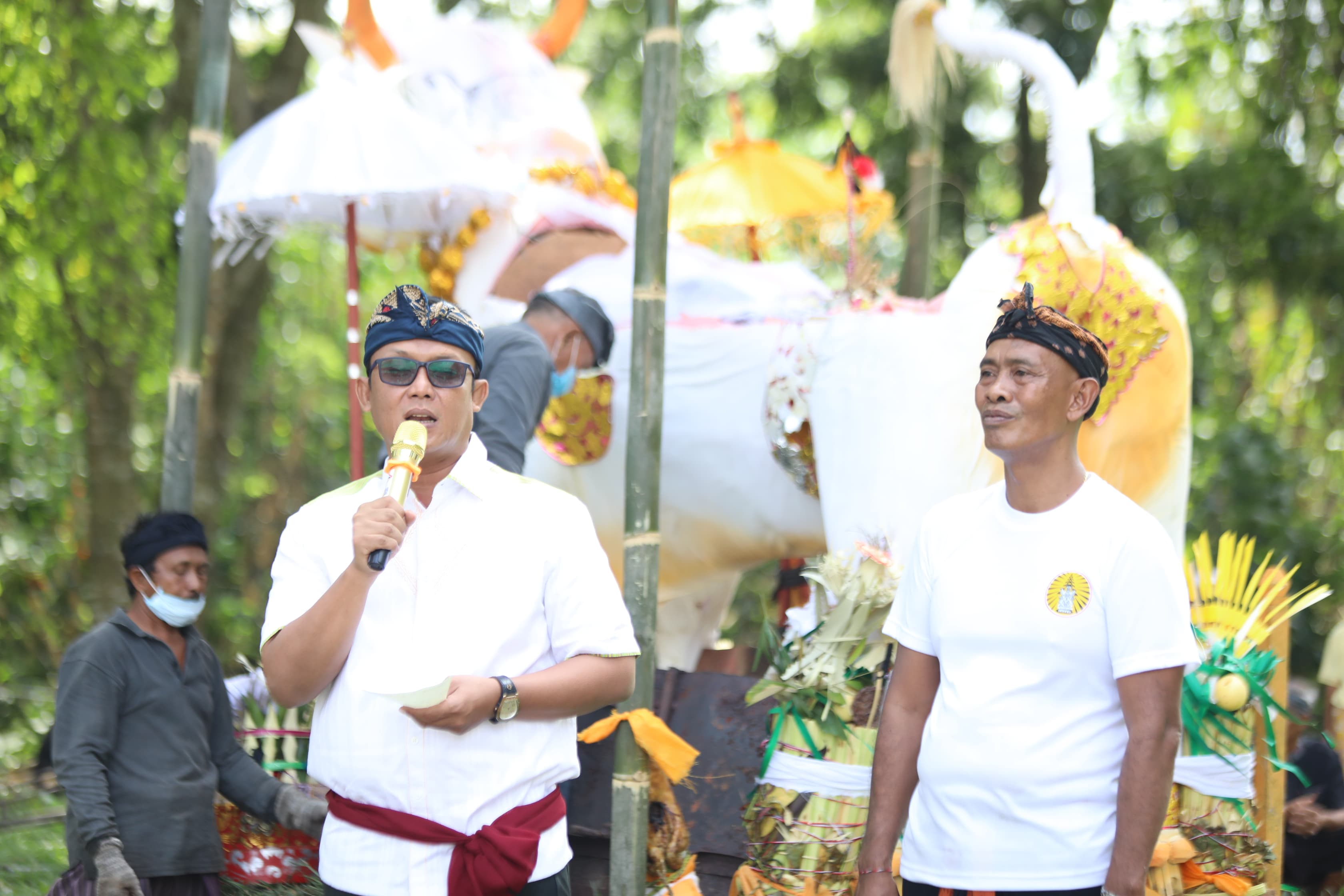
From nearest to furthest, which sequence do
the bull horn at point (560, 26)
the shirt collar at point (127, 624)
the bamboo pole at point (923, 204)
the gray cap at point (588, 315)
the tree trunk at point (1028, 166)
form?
the shirt collar at point (127, 624) < the gray cap at point (588, 315) < the bamboo pole at point (923, 204) < the bull horn at point (560, 26) < the tree trunk at point (1028, 166)

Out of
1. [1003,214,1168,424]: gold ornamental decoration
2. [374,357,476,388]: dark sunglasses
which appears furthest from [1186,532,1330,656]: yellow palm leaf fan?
[374,357,476,388]: dark sunglasses

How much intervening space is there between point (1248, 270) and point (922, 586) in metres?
6.20

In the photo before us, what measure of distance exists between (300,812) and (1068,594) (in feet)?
5.98

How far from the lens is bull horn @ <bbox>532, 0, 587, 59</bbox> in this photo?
4961 mm

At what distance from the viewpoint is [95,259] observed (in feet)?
19.5

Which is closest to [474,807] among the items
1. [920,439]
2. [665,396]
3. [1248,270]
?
[920,439]

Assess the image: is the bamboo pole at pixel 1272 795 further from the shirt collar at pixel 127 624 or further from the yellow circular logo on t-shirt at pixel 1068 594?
the shirt collar at pixel 127 624

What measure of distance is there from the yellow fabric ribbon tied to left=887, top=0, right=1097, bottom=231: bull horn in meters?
1.68

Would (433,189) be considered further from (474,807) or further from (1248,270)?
(1248,270)

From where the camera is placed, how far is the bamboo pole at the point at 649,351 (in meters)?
2.99

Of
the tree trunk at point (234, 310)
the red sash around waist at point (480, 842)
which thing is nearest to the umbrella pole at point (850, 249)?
the red sash around waist at point (480, 842)

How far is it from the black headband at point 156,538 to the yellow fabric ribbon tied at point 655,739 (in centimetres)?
100

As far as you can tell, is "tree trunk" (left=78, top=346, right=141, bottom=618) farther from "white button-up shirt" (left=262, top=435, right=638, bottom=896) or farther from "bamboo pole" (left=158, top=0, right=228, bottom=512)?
"white button-up shirt" (left=262, top=435, right=638, bottom=896)

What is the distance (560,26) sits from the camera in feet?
16.3
